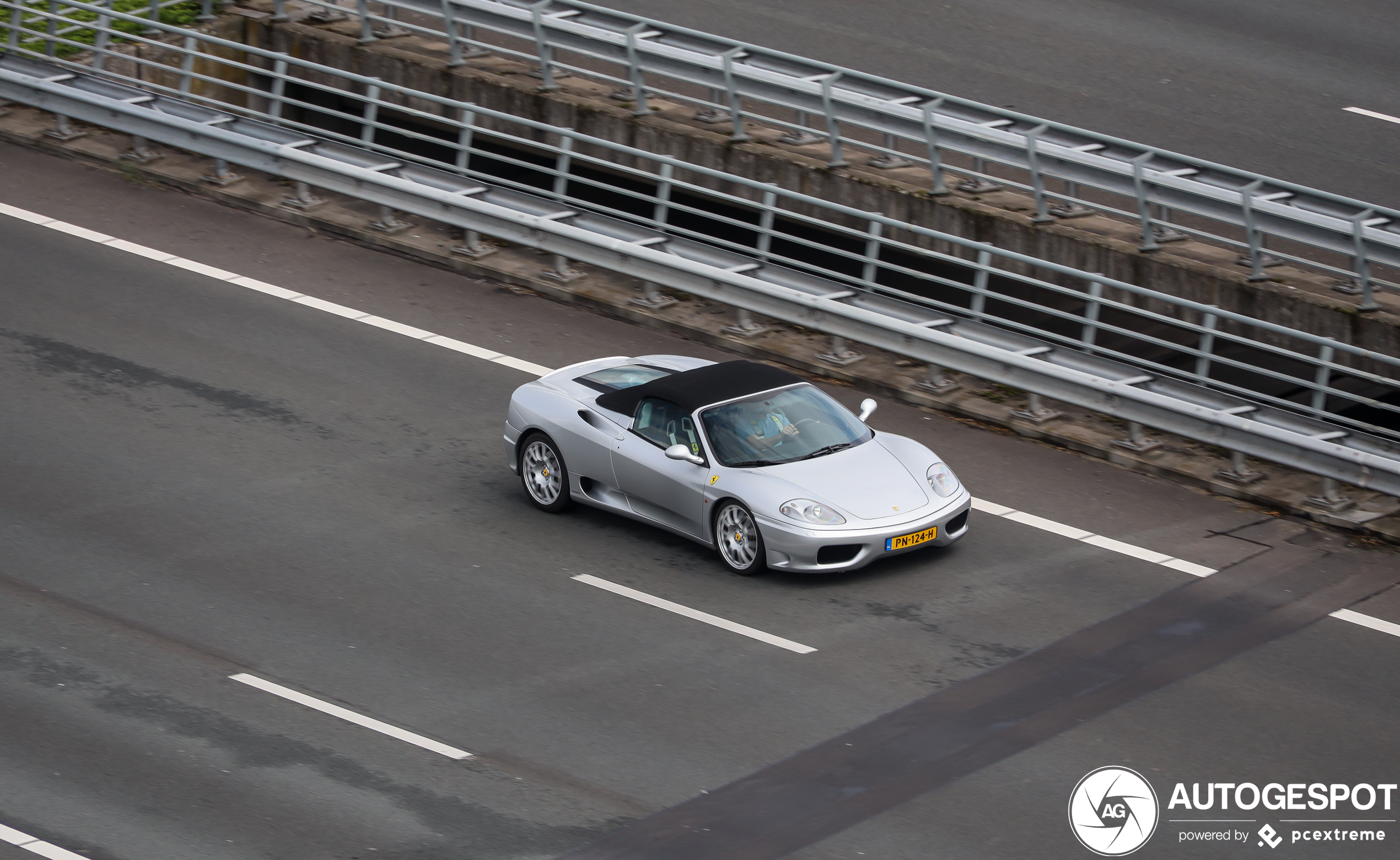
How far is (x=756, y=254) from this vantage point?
59.2 feet

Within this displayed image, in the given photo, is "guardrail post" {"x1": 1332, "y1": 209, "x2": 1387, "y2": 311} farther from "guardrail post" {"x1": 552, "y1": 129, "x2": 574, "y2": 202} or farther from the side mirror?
"guardrail post" {"x1": 552, "y1": 129, "x2": 574, "y2": 202}

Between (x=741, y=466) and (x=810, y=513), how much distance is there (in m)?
0.72

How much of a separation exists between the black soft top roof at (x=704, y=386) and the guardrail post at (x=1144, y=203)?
4.61 m

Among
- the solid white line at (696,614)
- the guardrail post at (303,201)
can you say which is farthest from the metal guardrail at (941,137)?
the solid white line at (696,614)

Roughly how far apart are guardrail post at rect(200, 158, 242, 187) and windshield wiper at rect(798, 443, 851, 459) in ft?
32.6

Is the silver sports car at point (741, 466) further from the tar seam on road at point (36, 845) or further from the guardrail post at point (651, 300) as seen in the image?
the tar seam on road at point (36, 845)

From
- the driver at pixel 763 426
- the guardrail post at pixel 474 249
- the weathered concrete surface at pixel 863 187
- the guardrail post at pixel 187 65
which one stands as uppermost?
the weathered concrete surface at pixel 863 187

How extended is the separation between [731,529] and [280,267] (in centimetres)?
772

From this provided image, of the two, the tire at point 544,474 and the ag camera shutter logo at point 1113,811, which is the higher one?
the ag camera shutter logo at point 1113,811

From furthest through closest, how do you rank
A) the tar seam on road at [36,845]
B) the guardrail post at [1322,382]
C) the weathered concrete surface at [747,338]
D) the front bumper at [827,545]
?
1. the guardrail post at [1322,382]
2. the weathered concrete surface at [747,338]
3. the front bumper at [827,545]
4. the tar seam on road at [36,845]

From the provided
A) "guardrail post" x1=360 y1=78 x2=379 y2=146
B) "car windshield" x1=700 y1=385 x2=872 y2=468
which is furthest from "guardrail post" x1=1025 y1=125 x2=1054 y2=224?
"guardrail post" x1=360 y1=78 x2=379 y2=146

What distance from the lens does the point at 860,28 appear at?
2373 centimetres

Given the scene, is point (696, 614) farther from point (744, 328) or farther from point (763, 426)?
point (744, 328)

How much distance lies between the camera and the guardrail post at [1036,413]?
15969mm
